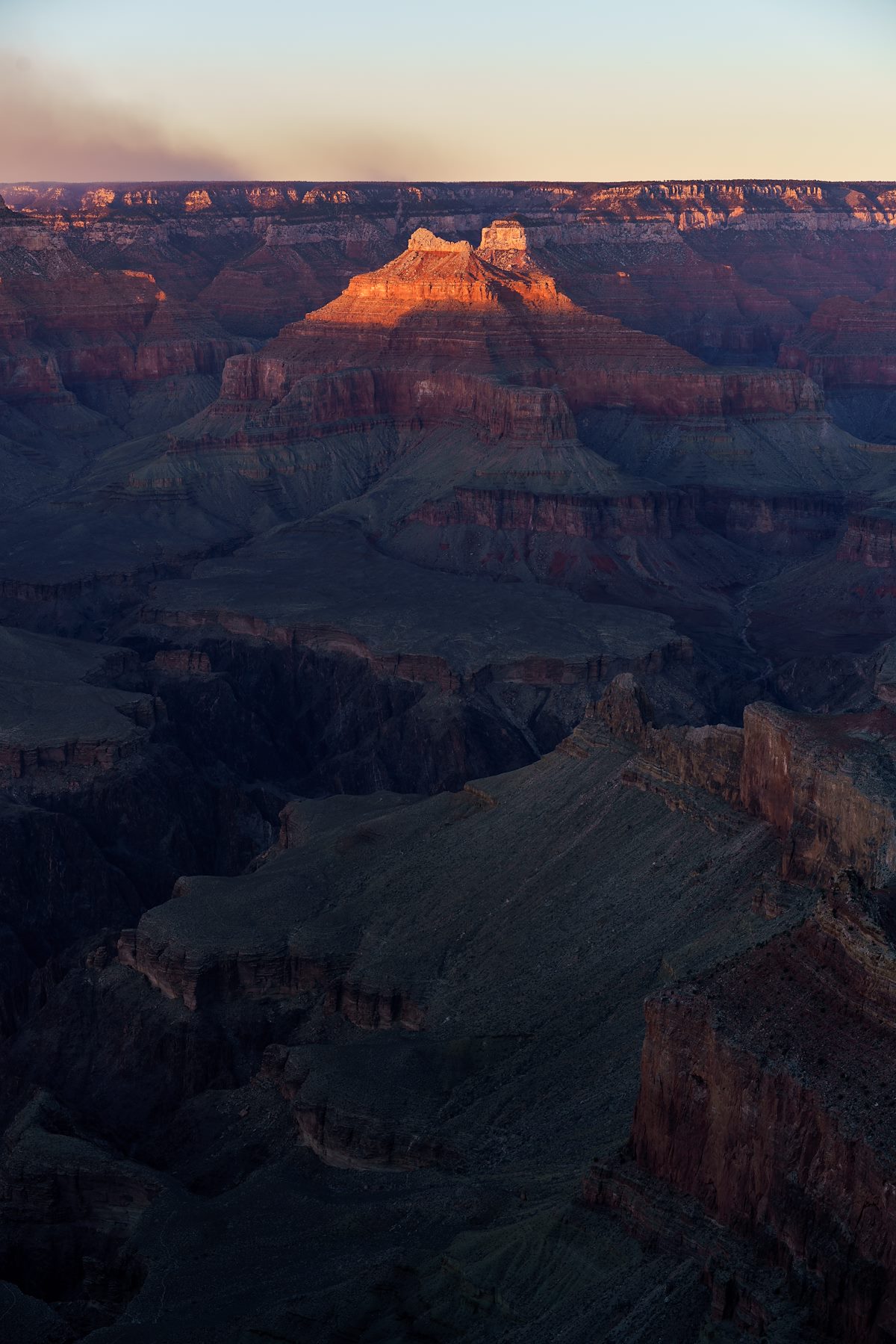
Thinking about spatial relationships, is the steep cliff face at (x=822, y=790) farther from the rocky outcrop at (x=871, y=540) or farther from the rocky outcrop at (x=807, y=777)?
the rocky outcrop at (x=871, y=540)

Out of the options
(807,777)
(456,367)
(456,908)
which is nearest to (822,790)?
(807,777)

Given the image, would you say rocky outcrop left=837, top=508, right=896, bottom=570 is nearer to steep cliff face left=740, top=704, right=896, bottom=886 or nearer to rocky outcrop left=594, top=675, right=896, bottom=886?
rocky outcrop left=594, top=675, right=896, bottom=886

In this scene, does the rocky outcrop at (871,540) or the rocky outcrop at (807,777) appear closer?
the rocky outcrop at (807,777)

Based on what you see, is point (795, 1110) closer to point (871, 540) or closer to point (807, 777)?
point (807, 777)

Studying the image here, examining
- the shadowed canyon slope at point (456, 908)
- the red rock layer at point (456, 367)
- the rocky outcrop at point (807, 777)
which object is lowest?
the shadowed canyon slope at point (456, 908)

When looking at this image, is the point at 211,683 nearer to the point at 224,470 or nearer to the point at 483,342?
the point at 224,470

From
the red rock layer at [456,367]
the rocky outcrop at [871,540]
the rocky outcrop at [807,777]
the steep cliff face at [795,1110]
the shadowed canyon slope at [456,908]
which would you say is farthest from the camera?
the red rock layer at [456,367]

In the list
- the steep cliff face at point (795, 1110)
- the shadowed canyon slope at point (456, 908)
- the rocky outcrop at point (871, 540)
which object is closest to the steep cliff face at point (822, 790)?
the shadowed canyon slope at point (456, 908)

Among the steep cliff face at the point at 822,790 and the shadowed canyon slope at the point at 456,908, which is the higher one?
the steep cliff face at the point at 822,790
